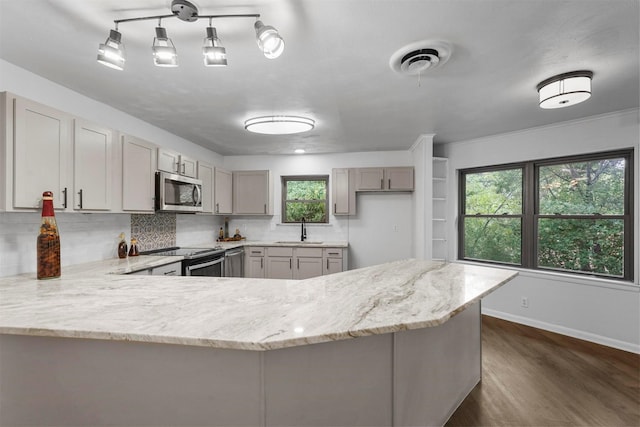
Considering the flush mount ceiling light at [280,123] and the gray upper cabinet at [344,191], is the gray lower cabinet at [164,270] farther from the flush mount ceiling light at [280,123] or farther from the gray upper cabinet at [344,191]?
the gray upper cabinet at [344,191]

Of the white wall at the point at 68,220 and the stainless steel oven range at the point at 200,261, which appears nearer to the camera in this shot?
the white wall at the point at 68,220

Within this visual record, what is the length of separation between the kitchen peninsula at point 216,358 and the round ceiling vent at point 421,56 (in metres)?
1.53

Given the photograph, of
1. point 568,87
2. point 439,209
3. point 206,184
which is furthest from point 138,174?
point 439,209

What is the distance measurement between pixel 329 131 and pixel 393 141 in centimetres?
111

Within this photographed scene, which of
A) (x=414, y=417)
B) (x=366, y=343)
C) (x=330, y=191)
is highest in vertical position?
(x=330, y=191)

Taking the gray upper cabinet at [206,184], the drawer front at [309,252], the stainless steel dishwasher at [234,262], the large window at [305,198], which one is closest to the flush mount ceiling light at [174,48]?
the gray upper cabinet at [206,184]

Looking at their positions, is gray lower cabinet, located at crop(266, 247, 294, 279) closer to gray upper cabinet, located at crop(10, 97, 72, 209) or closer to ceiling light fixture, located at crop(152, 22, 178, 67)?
gray upper cabinet, located at crop(10, 97, 72, 209)

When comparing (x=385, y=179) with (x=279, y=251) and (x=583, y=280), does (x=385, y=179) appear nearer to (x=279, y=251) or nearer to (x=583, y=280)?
(x=279, y=251)

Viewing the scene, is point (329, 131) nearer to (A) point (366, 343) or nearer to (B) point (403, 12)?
(B) point (403, 12)

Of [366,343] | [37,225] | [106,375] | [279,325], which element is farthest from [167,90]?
[366,343]

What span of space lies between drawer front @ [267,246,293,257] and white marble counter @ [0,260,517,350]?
2830 mm

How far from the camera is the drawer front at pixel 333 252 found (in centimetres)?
473

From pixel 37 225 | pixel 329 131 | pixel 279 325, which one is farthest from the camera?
pixel 329 131

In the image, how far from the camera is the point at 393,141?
4.49 m
